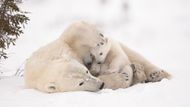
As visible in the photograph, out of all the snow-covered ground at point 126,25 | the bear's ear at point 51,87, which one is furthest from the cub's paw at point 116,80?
the snow-covered ground at point 126,25

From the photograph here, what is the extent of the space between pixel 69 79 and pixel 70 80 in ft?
0.06

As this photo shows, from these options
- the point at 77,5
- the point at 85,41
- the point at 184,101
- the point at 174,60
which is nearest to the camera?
the point at 184,101

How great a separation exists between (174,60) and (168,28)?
14.9 ft

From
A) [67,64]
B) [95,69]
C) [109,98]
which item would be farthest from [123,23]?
[109,98]

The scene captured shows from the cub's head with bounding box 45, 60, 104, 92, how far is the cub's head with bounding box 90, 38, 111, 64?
93 cm

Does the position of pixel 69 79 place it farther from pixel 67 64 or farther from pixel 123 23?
pixel 123 23

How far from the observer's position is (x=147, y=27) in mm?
16906

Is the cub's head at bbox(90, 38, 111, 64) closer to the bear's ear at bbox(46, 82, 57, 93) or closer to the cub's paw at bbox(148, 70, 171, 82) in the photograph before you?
the cub's paw at bbox(148, 70, 171, 82)

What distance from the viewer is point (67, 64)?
231 inches

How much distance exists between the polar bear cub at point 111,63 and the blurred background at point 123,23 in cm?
609

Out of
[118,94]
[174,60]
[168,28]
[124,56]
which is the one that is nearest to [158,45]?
[168,28]

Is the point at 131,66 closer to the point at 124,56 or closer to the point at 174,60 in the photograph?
the point at 124,56

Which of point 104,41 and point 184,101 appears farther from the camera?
point 104,41

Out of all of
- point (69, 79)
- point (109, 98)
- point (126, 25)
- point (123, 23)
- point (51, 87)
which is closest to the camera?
point (109, 98)
